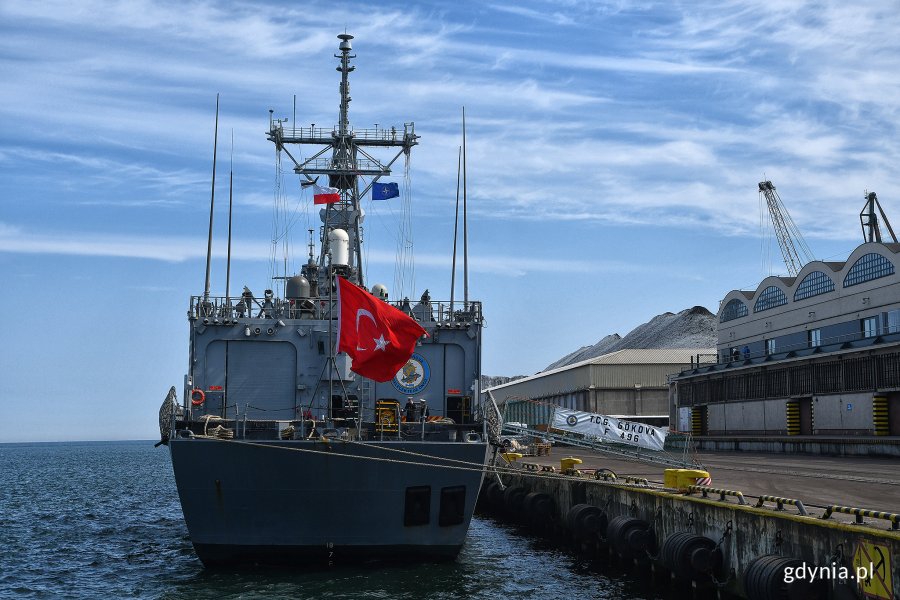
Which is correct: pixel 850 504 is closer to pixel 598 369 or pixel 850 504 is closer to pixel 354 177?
pixel 354 177

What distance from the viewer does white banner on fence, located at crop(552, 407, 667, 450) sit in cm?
3138

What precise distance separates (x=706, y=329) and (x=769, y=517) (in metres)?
152

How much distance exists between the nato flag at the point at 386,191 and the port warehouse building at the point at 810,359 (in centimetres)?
2749

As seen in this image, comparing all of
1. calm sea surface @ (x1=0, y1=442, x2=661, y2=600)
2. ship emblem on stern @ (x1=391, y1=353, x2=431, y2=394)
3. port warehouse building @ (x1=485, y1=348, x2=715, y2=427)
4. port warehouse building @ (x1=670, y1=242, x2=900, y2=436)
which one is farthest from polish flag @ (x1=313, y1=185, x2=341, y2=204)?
port warehouse building @ (x1=485, y1=348, x2=715, y2=427)

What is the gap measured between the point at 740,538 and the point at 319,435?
9999 millimetres

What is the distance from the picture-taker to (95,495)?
180 ft

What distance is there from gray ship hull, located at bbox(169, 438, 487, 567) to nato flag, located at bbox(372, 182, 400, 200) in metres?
12.5

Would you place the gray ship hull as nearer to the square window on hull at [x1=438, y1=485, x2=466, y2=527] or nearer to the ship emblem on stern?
the square window on hull at [x1=438, y1=485, x2=466, y2=527]

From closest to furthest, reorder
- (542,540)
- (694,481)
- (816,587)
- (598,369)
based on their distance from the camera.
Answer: (816,587)
(694,481)
(542,540)
(598,369)

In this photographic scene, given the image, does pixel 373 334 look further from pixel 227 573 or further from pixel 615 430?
pixel 615 430

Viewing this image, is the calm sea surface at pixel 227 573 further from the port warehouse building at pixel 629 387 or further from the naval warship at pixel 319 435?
the port warehouse building at pixel 629 387

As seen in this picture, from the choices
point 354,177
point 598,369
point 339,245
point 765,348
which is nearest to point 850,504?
point 339,245

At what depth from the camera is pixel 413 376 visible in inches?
1069

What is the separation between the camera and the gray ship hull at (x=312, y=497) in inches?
846
